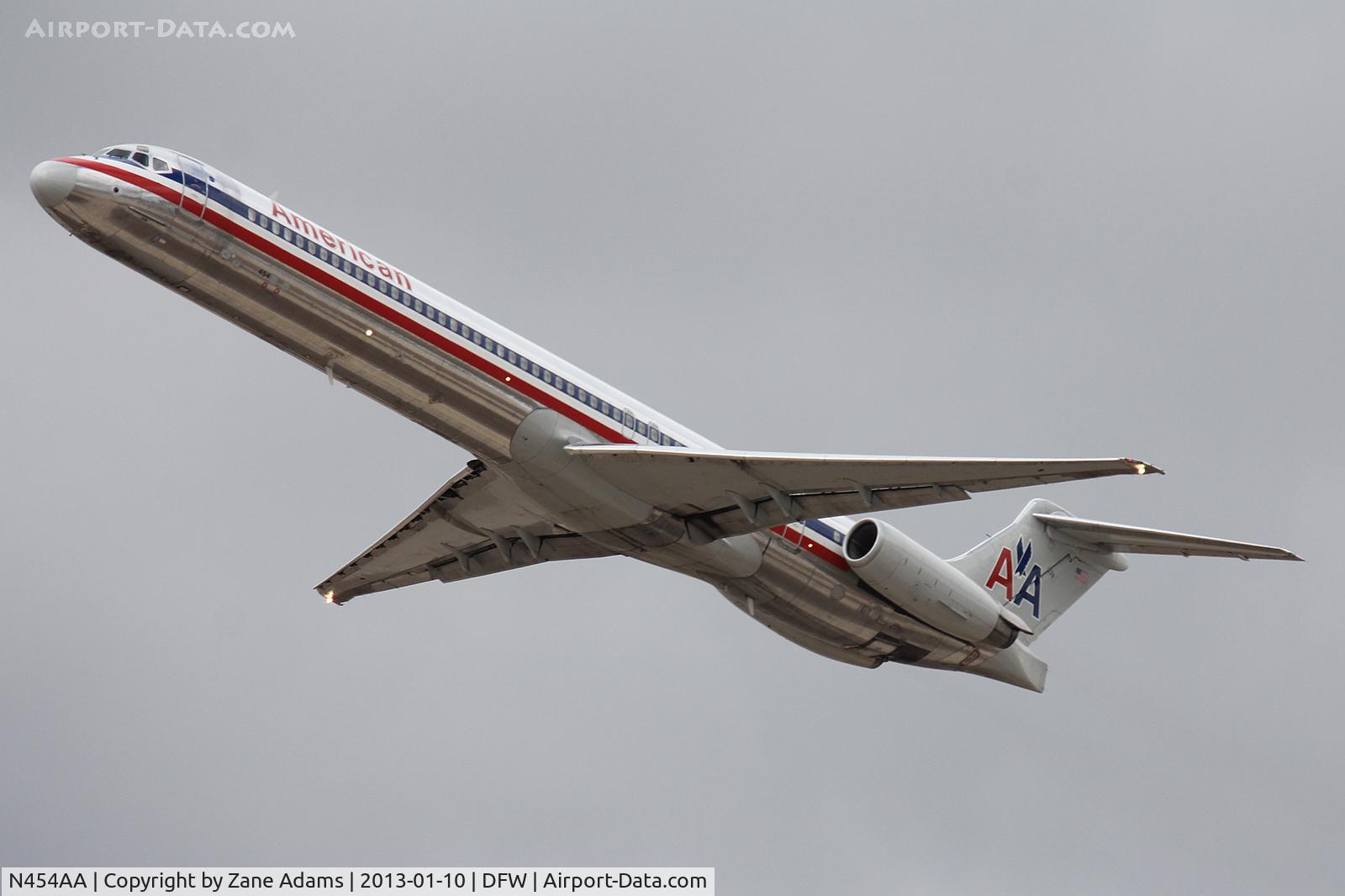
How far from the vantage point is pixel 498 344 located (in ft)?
79.7

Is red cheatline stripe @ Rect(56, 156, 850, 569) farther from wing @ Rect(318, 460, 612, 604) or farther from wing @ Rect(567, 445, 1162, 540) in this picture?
wing @ Rect(318, 460, 612, 604)

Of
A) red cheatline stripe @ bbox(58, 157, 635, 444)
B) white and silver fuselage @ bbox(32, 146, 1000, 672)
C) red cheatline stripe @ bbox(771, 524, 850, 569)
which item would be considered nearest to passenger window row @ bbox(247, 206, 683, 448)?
white and silver fuselage @ bbox(32, 146, 1000, 672)

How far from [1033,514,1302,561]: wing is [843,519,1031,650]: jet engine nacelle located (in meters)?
2.45

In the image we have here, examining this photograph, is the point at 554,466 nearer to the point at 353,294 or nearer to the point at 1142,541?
the point at 353,294

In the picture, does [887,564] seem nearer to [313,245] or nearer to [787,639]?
[787,639]

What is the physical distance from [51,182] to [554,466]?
7.49m

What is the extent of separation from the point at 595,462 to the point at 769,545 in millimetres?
3829

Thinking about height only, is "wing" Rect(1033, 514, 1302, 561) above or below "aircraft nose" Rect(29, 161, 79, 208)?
below

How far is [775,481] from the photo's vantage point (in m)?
24.6

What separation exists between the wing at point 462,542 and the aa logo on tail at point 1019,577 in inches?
305

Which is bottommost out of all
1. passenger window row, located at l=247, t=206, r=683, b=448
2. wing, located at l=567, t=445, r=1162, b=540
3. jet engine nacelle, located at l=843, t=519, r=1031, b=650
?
jet engine nacelle, located at l=843, t=519, r=1031, b=650

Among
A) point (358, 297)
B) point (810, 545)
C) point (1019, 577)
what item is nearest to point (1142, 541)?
point (1019, 577)

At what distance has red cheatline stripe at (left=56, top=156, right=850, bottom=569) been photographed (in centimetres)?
2225

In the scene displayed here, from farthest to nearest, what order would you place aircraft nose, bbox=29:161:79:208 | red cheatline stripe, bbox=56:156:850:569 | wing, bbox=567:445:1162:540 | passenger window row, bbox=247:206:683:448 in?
1. wing, bbox=567:445:1162:540
2. passenger window row, bbox=247:206:683:448
3. red cheatline stripe, bbox=56:156:850:569
4. aircraft nose, bbox=29:161:79:208
